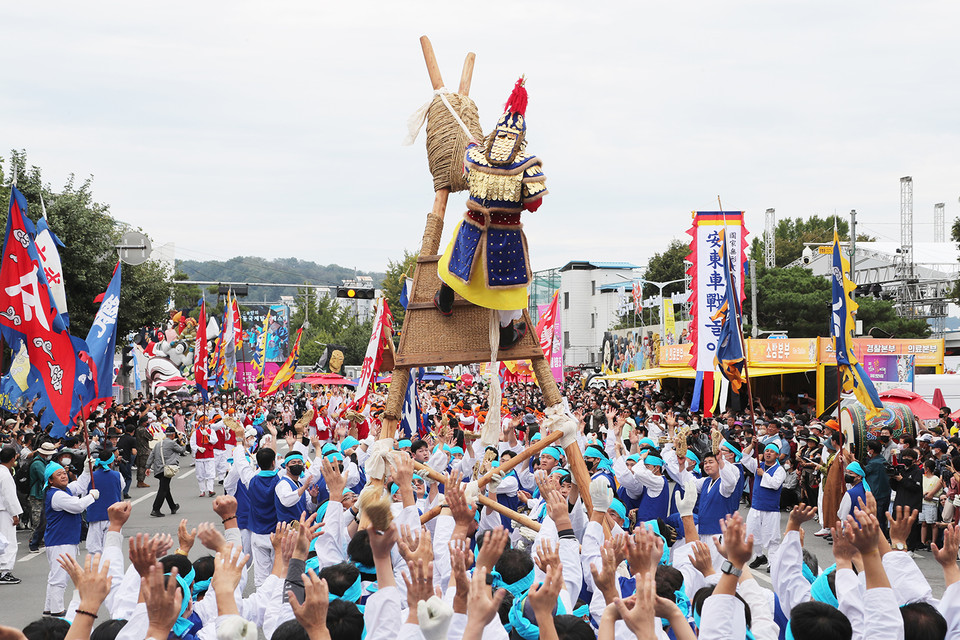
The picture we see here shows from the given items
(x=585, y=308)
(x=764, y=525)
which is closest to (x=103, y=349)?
(x=764, y=525)

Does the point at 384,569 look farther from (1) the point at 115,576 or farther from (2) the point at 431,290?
(2) the point at 431,290

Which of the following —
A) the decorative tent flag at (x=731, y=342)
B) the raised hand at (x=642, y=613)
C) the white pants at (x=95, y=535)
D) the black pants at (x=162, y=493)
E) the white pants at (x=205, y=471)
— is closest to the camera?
the raised hand at (x=642, y=613)

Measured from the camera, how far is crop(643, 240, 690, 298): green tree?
59625 millimetres

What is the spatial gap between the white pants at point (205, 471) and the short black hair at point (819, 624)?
1564cm

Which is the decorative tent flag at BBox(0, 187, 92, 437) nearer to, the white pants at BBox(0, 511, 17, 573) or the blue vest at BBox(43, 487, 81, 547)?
the blue vest at BBox(43, 487, 81, 547)

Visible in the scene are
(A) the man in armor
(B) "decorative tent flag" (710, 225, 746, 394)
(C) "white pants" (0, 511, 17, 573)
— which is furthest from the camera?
(B) "decorative tent flag" (710, 225, 746, 394)

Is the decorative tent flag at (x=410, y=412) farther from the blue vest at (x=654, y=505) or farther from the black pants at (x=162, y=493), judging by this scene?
the black pants at (x=162, y=493)

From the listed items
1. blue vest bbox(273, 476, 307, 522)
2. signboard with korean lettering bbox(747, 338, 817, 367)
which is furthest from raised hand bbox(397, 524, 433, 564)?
signboard with korean lettering bbox(747, 338, 817, 367)

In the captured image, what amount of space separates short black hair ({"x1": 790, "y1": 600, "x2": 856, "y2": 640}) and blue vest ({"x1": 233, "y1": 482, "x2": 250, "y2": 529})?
22.1 ft

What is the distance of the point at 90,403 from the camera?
31.3 ft

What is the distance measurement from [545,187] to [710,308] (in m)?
9.14

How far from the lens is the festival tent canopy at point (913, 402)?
16.1 metres

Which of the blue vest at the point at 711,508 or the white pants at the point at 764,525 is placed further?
the white pants at the point at 764,525

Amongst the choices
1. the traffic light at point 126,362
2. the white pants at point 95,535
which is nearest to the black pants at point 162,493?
the white pants at point 95,535
